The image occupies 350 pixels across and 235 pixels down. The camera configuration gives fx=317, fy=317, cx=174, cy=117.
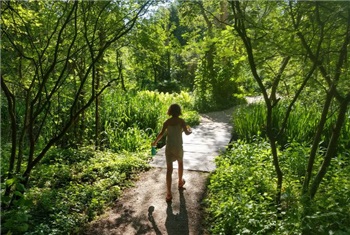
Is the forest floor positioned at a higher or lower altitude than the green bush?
lower

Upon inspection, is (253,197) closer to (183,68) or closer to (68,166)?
(68,166)

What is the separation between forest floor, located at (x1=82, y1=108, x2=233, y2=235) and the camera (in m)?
3.69

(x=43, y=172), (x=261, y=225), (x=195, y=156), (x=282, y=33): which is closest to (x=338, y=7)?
(x=282, y=33)

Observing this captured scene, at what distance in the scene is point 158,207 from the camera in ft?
13.6

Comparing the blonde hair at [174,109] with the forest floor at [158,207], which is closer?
the forest floor at [158,207]

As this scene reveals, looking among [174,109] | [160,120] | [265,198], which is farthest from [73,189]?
[160,120]

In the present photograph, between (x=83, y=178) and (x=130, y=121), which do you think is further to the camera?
(x=130, y=121)

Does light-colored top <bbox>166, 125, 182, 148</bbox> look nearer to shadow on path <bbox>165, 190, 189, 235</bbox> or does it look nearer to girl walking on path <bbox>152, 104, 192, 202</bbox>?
girl walking on path <bbox>152, 104, 192, 202</bbox>

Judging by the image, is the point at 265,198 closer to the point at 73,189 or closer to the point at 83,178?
the point at 73,189

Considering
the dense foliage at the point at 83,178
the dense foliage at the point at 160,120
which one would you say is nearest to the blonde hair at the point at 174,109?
the dense foliage at the point at 160,120

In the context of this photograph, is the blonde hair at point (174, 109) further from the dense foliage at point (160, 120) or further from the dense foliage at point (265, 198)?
the dense foliage at point (265, 198)

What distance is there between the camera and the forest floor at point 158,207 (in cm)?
369

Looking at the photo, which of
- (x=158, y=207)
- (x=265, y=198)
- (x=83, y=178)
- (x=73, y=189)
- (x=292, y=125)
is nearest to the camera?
(x=265, y=198)

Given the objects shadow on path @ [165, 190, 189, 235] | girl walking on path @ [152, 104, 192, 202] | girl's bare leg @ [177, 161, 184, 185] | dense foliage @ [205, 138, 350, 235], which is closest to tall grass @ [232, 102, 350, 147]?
dense foliage @ [205, 138, 350, 235]
